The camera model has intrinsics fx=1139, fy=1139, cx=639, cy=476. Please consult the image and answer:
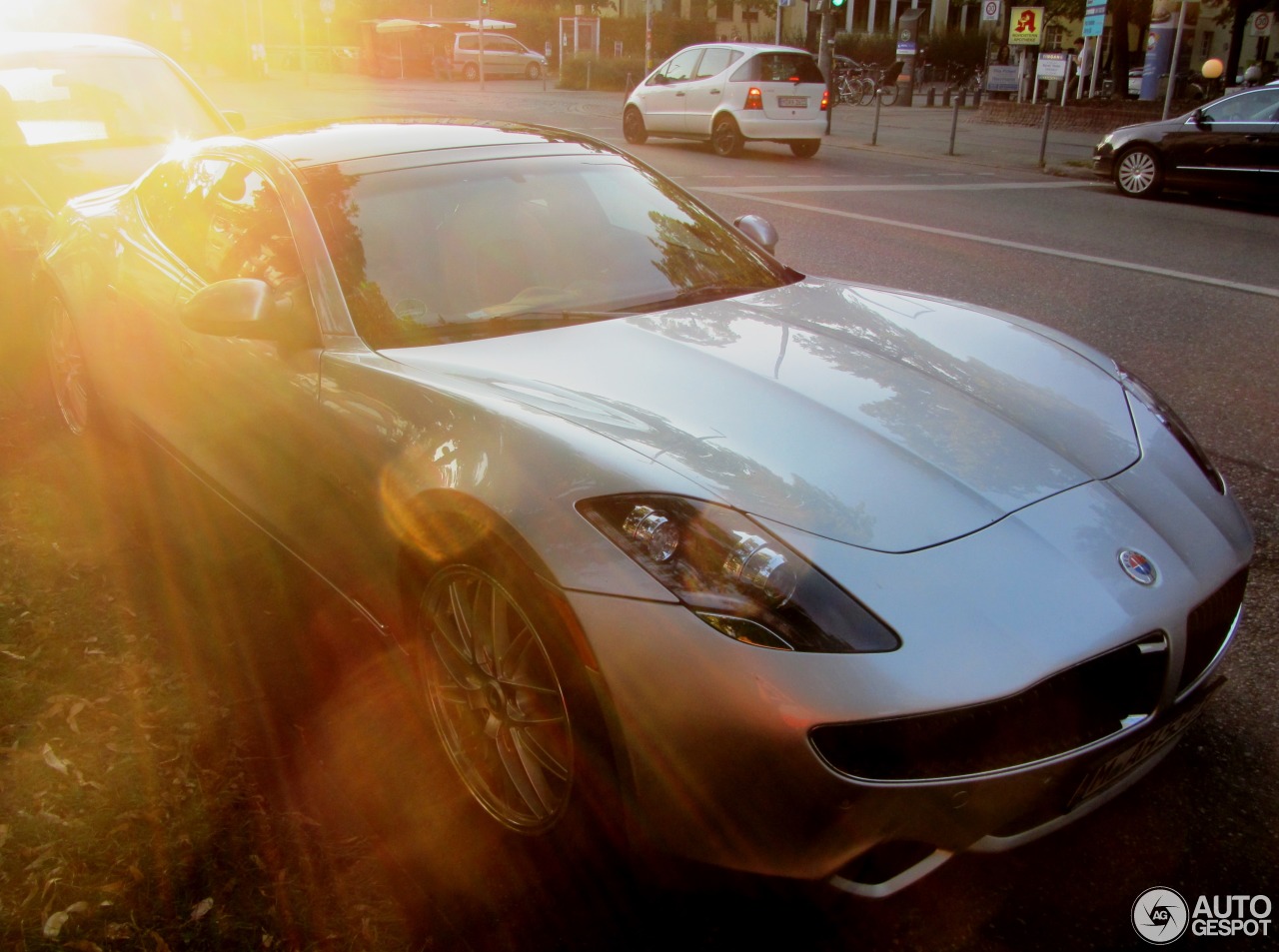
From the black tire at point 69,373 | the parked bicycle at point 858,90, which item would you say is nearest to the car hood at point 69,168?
the black tire at point 69,373

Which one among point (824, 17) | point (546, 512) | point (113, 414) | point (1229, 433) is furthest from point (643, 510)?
point (824, 17)

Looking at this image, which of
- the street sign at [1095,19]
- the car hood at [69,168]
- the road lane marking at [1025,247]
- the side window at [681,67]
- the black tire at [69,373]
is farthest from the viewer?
the side window at [681,67]

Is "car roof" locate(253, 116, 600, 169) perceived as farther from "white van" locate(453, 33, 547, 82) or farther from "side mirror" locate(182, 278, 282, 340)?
"white van" locate(453, 33, 547, 82)

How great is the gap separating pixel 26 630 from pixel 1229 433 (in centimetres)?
472

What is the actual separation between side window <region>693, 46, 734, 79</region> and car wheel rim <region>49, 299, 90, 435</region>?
1504cm

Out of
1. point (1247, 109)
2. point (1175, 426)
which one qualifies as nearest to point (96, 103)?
point (1175, 426)

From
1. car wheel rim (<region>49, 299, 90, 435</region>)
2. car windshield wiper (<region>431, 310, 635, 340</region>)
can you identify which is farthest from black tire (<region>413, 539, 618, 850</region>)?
car wheel rim (<region>49, 299, 90, 435</region>)

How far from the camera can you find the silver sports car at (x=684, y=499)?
193 cm

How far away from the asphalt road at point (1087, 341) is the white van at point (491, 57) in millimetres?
27194

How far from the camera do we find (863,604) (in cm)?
199

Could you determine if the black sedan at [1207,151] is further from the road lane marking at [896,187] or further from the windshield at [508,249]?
the windshield at [508,249]

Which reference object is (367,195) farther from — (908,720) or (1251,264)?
(1251,264)

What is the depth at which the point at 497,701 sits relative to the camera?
2.47 metres

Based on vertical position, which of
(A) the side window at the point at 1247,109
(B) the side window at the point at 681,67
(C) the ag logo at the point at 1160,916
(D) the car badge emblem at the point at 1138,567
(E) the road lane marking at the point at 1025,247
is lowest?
(C) the ag logo at the point at 1160,916
